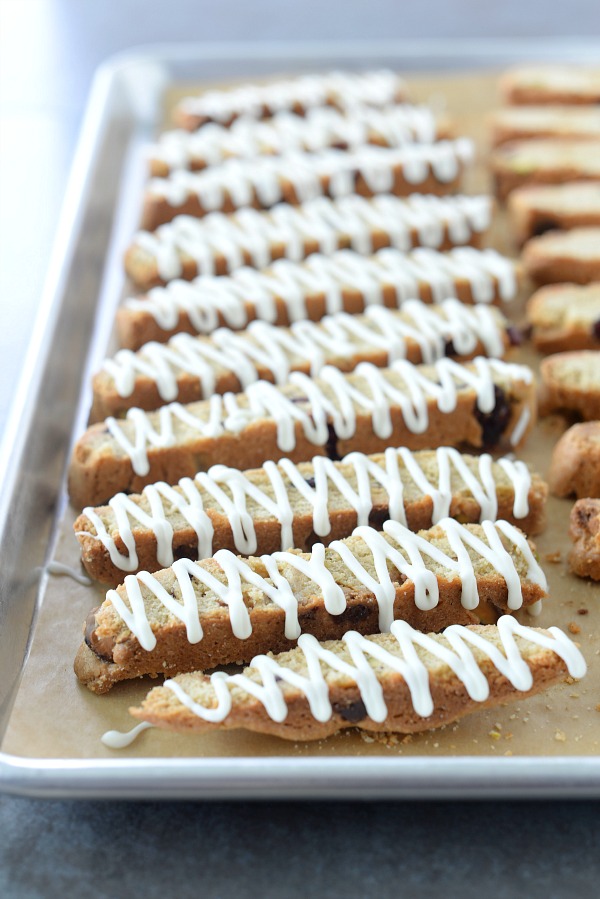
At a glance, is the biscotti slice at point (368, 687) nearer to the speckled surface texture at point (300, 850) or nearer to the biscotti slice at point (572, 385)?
the speckled surface texture at point (300, 850)

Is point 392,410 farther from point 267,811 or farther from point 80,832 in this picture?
point 80,832

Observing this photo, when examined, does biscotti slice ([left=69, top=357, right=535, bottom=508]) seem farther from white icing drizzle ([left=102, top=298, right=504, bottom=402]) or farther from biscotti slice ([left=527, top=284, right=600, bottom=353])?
biscotti slice ([left=527, top=284, right=600, bottom=353])

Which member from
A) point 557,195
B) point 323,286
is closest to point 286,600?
point 323,286

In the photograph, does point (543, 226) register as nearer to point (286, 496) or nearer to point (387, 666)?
point (286, 496)

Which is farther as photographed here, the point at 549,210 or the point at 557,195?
the point at 557,195

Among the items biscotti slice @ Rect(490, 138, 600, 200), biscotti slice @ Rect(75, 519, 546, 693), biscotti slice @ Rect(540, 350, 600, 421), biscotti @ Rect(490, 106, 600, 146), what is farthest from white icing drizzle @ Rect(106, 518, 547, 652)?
biscotti @ Rect(490, 106, 600, 146)

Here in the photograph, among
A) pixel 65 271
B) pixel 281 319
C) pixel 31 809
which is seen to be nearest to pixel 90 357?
pixel 65 271
